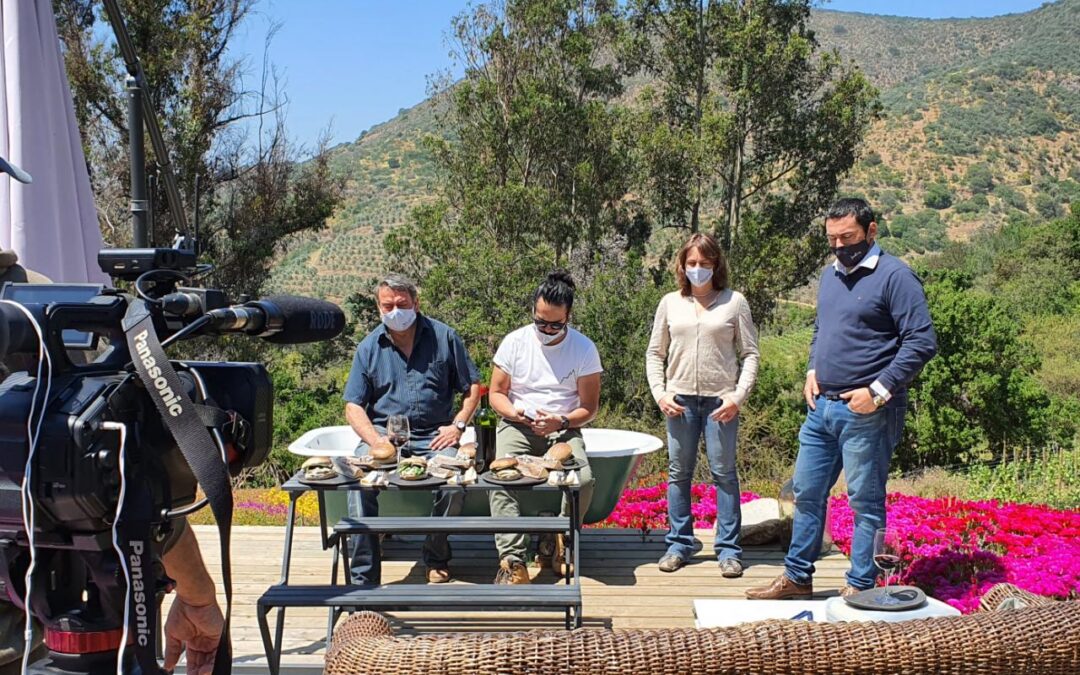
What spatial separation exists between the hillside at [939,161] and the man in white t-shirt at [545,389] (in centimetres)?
2765

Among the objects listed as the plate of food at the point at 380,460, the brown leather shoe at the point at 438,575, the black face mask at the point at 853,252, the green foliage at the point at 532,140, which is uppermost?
the green foliage at the point at 532,140

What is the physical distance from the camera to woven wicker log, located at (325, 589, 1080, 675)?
167 cm

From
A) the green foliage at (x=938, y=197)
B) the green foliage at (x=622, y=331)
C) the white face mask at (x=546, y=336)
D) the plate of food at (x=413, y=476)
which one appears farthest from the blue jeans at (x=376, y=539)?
the green foliage at (x=938, y=197)

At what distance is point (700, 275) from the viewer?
4723 millimetres

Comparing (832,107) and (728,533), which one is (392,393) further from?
(832,107)

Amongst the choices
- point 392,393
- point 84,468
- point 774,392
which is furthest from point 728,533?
point 774,392

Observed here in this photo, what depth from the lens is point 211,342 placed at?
48.7 ft

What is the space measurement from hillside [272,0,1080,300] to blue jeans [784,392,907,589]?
2868cm

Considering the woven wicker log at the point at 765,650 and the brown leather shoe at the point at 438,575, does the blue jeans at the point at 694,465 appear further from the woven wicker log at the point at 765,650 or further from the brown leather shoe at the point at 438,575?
the woven wicker log at the point at 765,650

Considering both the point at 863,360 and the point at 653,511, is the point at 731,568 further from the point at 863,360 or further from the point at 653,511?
the point at 653,511

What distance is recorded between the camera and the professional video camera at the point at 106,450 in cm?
163

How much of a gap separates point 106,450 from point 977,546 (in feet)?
14.9

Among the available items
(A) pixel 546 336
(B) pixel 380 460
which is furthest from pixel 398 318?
(B) pixel 380 460

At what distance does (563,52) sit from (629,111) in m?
1.56
